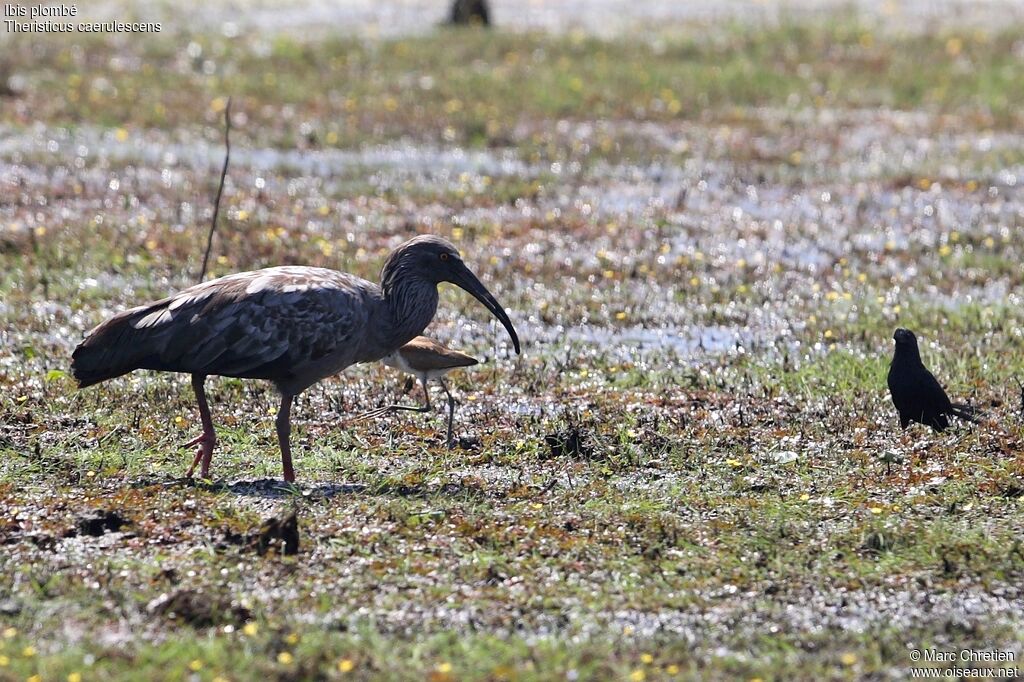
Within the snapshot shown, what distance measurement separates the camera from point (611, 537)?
7.52 m

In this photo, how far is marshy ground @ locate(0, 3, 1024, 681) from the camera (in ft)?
21.5

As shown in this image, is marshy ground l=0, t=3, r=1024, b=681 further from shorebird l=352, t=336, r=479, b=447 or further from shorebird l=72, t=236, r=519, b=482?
shorebird l=72, t=236, r=519, b=482

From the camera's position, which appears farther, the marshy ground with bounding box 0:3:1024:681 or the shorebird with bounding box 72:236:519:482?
the shorebird with bounding box 72:236:519:482

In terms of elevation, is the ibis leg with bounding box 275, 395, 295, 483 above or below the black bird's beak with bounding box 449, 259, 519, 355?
below

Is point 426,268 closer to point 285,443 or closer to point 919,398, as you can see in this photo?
point 285,443

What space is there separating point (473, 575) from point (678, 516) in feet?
4.54

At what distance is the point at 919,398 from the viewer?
30.5ft

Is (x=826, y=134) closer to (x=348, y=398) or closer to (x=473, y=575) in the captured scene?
(x=348, y=398)

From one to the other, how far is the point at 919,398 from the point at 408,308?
307 cm

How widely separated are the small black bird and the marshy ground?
146mm

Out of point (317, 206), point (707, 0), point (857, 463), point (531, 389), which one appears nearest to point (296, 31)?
point (707, 0)

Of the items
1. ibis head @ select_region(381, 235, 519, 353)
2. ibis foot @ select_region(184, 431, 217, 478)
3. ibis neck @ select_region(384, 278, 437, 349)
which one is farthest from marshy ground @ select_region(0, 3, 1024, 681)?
ibis head @ select_region(381, 235, 519, 353)

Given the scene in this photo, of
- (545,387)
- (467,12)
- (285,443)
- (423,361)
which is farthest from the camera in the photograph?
(467,12)

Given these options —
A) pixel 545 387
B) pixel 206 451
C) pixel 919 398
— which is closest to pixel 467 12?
pixel 545 387
